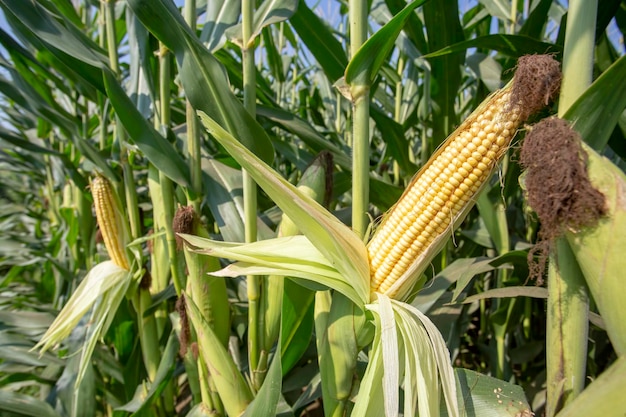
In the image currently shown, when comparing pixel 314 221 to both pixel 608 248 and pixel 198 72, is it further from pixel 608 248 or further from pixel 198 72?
pixel 198 72

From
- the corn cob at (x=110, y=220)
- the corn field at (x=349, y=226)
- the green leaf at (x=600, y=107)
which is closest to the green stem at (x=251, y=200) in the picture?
the corn field at (x=349, y=226)

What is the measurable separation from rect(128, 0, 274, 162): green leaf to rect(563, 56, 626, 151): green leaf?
68 centimetres

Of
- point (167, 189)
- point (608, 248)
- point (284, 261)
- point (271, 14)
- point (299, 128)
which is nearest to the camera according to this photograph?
point (608, 248)

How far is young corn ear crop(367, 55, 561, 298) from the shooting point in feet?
2.05

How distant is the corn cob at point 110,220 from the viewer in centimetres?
141

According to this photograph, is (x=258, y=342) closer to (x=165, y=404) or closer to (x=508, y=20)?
(x=165, y=404)

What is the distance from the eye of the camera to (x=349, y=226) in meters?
1.36

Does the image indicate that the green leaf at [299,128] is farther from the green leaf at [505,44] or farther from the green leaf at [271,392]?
the green leaf at [271,392]

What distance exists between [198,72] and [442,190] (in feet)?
2.05

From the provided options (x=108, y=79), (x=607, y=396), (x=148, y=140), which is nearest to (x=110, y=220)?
(x=148, y=140)

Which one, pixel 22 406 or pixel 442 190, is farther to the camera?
pixel 22 406

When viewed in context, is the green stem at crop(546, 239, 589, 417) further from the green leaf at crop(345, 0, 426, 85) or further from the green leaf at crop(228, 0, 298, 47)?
the green leaf at crop(228, 0, 298, 47)

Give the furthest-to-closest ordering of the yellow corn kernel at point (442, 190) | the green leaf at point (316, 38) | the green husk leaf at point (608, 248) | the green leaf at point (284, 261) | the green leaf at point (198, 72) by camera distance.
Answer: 1. the green leaf at point (316, 38)
2. the green leaf at point (198, 72)
3. the green leaf at point (284, 261)
4. the yellow corn kernel at point (442, 190)
5. the green husk leaf at point (608, 248)

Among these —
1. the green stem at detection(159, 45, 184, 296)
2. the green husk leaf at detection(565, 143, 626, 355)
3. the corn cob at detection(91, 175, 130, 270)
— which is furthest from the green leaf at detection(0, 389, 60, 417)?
the green husk leaf at detection(565, 143, 626, 355)
